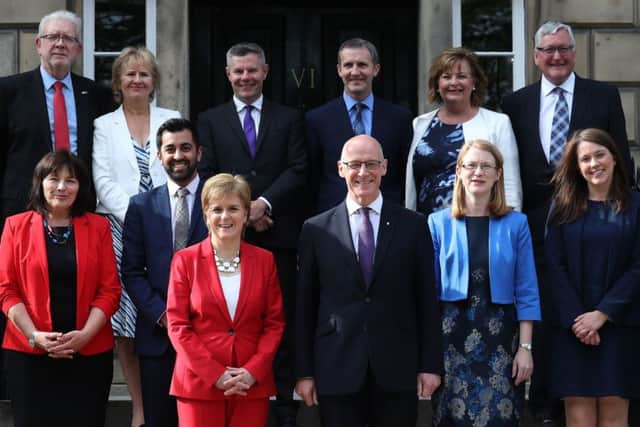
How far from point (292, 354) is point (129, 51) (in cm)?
194

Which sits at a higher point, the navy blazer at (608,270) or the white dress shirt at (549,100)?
the white dress shirt at (549,100)

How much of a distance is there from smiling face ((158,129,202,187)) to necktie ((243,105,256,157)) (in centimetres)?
60

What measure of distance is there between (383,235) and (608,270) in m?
1.23

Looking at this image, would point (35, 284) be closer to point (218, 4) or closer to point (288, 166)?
point (288, 166)

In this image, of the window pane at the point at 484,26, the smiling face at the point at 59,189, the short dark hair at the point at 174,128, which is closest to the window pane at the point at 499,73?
the window pane at the point at 484,26

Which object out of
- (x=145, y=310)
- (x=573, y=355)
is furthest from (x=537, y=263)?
(x=145, y=310)

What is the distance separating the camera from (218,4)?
8766 mm

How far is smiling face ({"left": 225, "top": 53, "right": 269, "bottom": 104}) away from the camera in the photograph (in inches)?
252

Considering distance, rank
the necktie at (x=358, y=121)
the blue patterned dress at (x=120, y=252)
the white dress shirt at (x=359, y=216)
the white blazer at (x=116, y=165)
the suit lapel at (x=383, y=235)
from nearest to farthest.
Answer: the suit lapel at (x=383, y=235) < the white dress shirt at (x=359, y=216) < the blue patterned dress at (x=120, y=252) < the white blazer at (x=116, y=165) < the necktie at (x=358, y=121)

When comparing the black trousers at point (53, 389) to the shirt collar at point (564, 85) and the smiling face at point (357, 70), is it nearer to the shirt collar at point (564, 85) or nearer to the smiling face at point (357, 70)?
the smiling face at point (357, 70)

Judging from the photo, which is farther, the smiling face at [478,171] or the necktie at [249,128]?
the necktie at [249,128]

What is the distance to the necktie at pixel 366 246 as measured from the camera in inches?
209

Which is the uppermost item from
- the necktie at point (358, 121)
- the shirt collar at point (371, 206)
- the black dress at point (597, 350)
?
the necktie at point (358, 121)

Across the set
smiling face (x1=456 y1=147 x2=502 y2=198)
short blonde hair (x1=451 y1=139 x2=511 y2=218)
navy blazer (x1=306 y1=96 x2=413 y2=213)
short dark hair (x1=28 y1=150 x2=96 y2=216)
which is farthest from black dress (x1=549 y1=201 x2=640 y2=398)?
short dark hair (x1=28 y1=150 x2=96 y2=216)
